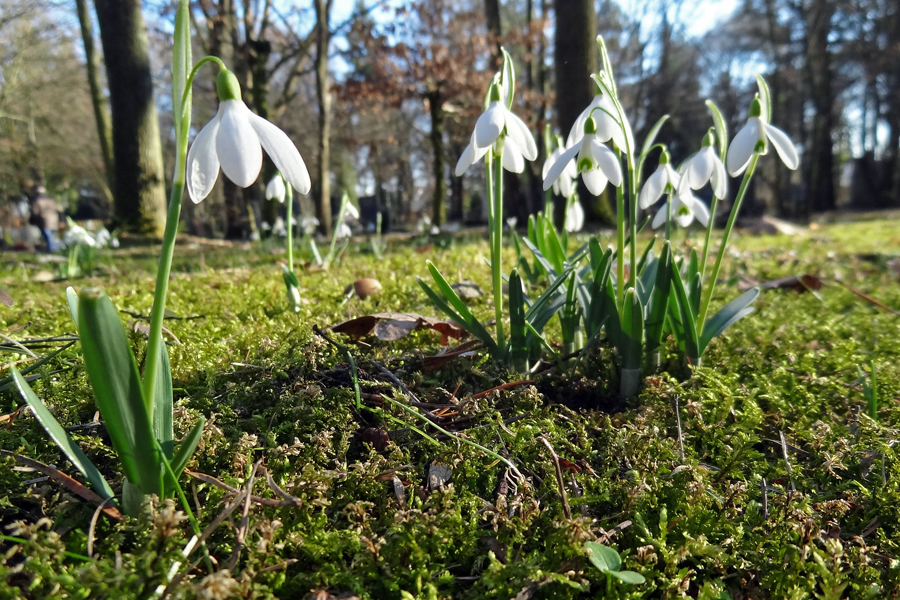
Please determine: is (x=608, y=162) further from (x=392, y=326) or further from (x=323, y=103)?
(x=323, y=103)

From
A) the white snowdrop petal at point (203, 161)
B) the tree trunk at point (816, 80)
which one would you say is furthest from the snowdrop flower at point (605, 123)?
the tree trunk at point (816, 80)

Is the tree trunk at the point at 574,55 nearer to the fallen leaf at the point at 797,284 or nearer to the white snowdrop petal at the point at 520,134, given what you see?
the fallen leaf at the point at 797,284

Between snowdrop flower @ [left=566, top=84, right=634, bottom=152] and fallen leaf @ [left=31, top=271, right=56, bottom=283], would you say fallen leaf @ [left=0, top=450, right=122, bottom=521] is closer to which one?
snowdrop flower @ [left=566, top=84, right=634, bottom=152]

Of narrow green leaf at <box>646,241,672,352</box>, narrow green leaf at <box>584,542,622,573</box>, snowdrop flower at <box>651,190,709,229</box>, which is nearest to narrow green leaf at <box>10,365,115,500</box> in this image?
narrow green leaf at <box>584,542,622,573</box>

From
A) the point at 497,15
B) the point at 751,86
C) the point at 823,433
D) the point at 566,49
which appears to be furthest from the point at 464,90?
the point at 751,86

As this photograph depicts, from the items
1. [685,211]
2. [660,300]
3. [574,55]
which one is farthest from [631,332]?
[574,55]

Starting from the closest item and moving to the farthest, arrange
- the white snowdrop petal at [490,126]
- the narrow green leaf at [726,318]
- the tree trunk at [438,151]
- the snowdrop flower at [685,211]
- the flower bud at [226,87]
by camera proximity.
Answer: the flower bud at [226,87] < the white snowdrop petal at [490,126] < the narrow green leaf at [726,318] < the snowdrop flower at [685,211] < the tree trunk at [438,151]
